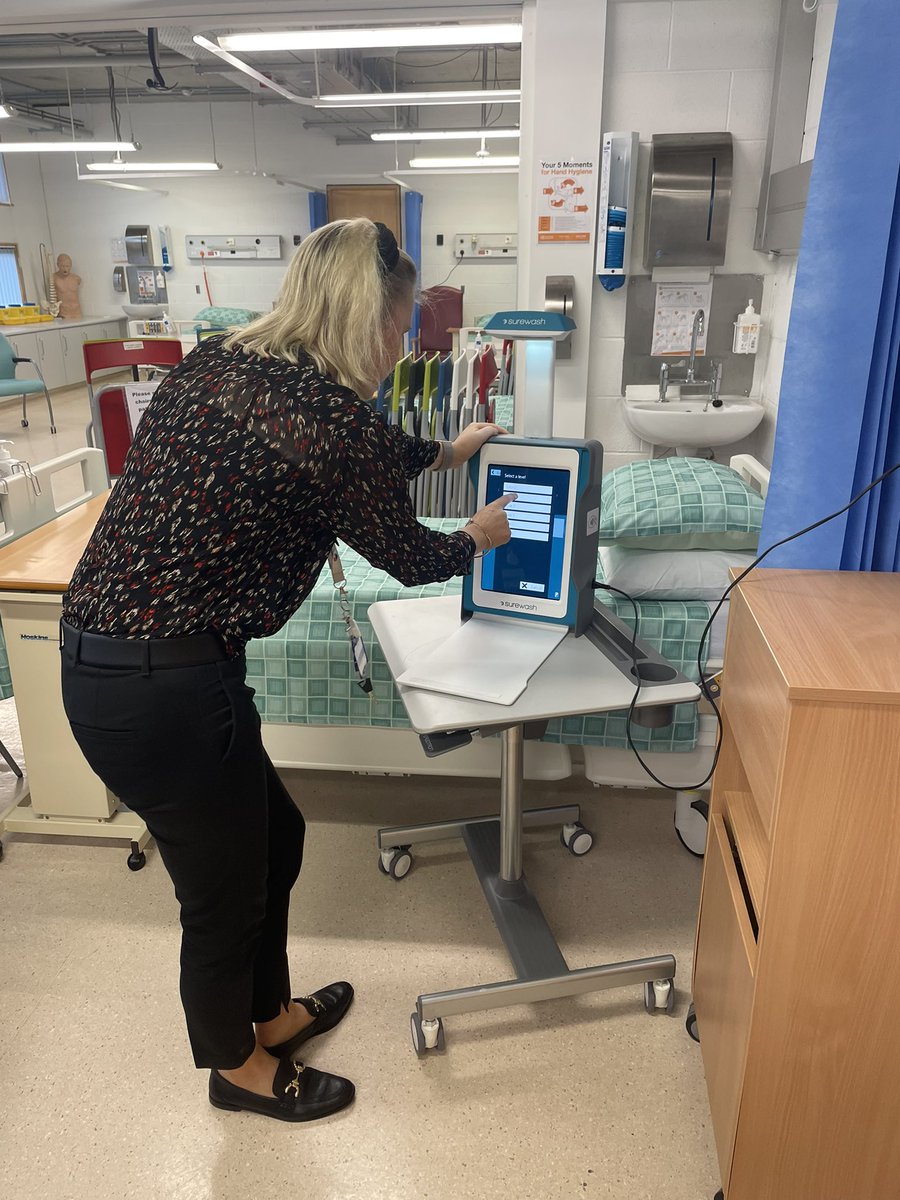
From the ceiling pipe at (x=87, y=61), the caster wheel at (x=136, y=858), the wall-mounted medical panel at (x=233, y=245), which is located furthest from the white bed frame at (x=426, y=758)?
the wall-mounted medical panel at (x=233, y=245)

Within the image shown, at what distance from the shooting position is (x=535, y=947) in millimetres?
1988

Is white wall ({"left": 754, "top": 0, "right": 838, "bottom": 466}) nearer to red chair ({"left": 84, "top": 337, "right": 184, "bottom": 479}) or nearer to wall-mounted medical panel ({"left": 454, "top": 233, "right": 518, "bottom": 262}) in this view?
red chair ({"left": 84, "top": 337, "right": 184, "bottom": 479})

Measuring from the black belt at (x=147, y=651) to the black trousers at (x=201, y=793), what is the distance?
1cm

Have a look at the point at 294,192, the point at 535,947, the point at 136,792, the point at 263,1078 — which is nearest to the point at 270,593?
the point at 136,792

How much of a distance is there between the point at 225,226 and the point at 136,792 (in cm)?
1113

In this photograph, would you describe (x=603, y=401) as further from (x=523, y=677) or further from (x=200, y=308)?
(x=200, y=308)

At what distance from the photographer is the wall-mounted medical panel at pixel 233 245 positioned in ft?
35.8

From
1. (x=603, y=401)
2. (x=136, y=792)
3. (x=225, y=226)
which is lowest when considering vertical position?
(x=136, y=792)

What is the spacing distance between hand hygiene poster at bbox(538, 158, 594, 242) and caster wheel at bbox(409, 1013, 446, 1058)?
2846mm

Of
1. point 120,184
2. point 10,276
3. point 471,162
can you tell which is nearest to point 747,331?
point 471,162

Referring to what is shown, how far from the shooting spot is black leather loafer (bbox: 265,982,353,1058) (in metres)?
1.79

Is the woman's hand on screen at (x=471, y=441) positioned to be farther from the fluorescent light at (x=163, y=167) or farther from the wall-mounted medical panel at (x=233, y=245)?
the wall-mounted medical panel at (x=233, y=245)

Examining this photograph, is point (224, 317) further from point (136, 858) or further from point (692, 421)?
point (136, 858)

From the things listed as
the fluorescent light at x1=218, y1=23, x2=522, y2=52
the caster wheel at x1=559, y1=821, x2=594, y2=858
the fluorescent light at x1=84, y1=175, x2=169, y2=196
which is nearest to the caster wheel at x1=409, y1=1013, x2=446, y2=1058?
the caster wheel at x1=559, y1=821, x2=594, y2=858
